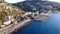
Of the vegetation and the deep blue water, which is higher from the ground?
the vegetation

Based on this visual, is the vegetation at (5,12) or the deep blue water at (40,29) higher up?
the vegetation at (5,12)

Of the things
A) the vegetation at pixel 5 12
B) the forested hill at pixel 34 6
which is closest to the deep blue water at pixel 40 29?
the vegetation at pixel 5 12

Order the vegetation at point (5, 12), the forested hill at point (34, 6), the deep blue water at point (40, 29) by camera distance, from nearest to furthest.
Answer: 1. the deep blue water at point (40, 29)
2. the vegetation at point (5, 12)
3. the forested hill at point (34, 6)

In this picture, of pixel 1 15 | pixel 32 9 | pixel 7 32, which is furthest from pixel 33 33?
pixel 32 9

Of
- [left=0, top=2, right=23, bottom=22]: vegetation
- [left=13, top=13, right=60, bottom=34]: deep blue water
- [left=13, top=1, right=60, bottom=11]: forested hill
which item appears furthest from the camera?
[left=13, top=1, right=60, bottom=11]: forested hill

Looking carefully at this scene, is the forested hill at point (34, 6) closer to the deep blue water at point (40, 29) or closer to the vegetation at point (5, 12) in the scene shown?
the vegetation at point (5, 12)

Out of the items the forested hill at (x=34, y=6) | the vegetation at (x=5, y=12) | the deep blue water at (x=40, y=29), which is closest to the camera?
the deep blue water at (x=40, y=29)

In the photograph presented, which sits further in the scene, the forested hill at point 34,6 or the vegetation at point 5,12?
the forested hill at point 34,6

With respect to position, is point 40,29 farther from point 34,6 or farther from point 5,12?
point 34,6

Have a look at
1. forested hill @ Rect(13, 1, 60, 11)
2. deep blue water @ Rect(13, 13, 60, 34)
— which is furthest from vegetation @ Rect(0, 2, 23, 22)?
forested hill @ Rect(13, 1, 60, 11)

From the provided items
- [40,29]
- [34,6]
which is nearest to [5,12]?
[40,29]

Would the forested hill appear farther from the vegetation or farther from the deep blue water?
the deep blue water
